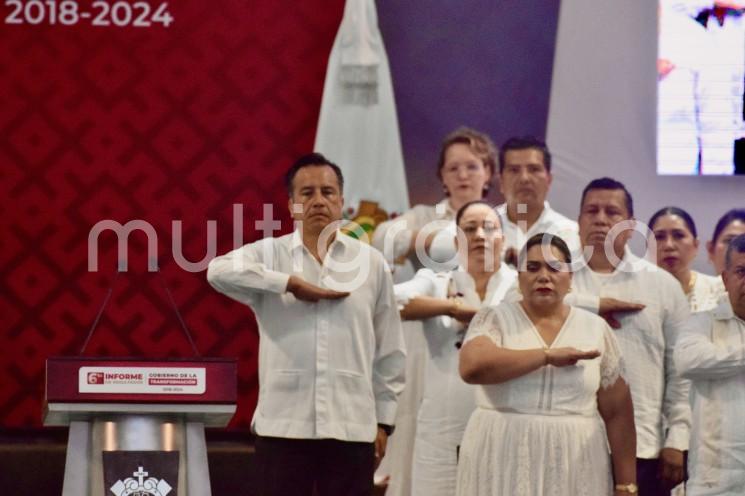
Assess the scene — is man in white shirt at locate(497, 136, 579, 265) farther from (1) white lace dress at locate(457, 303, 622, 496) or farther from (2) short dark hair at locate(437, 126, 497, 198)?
(1) white lace dress at locate(457, 303, 622, 496)

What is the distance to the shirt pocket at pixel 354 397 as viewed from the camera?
3852 millimetres

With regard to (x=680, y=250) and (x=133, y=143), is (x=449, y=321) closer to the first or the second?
(x=680, y=250)

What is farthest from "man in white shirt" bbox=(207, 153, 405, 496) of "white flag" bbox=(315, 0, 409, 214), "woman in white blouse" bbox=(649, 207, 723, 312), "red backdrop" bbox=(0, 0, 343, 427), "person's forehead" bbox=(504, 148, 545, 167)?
"red backdrop" bbox=(0, 0, 343, 427)

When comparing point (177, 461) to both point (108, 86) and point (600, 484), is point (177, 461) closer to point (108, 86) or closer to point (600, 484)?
point (600, 484)

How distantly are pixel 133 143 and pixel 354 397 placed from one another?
8.42 feet

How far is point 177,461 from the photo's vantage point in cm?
346

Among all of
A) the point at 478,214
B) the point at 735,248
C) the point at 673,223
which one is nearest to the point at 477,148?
the point at 478,214

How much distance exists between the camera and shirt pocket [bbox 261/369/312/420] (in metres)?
3.83

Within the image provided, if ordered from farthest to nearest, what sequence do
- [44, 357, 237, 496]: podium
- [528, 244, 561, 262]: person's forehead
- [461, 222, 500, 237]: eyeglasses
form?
[461, 222, 500, 237]: eyeglasses
[528, 244, 561, 262]: person's forehead
[44, 357, 237, 496]: podium

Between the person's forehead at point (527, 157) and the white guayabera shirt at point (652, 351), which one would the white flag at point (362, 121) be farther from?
Result: the white guayabera shirt at point (652, 351)

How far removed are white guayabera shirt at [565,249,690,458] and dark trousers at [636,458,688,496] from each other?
0.03m

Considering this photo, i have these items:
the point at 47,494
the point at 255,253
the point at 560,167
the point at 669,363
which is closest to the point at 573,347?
the point at 669,363

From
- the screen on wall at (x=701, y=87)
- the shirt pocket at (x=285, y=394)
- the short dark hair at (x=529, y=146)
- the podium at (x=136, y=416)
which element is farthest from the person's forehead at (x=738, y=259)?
the screen on wall at (x=701, y=87)

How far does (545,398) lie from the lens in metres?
3.68
